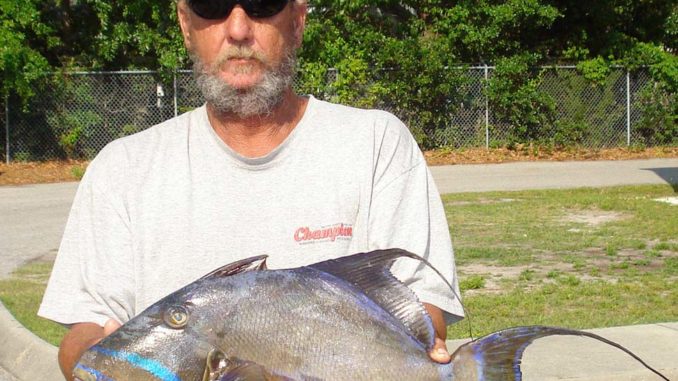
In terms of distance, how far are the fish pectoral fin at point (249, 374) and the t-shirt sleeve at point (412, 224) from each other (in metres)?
0.64

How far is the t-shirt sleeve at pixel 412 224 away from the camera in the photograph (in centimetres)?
244

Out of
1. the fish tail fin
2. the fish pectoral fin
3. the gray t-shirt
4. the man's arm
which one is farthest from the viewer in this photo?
the gray t-shirt

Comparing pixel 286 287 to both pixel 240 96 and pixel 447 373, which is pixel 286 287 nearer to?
pixel 447 373

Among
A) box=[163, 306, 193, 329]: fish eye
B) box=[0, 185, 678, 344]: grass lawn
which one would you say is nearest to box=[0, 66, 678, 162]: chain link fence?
box=[0, 185, 678, 344]: grass lawn

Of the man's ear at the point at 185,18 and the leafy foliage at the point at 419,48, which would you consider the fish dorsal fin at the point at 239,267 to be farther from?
the leafy foliage at the point at 419,48

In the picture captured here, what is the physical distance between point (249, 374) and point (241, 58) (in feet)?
3.35

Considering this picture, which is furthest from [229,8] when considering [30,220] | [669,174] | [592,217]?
[669,174]

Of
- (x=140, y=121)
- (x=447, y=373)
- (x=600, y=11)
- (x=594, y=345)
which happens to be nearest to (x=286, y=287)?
(x=447, y=373)

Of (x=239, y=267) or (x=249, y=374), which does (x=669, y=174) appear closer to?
(x=239, y=267)

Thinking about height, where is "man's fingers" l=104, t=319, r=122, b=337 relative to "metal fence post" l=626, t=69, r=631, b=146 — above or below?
above

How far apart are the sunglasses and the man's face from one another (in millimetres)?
10

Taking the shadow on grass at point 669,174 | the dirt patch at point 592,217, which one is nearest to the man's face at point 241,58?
the dirt patch at point 592,217

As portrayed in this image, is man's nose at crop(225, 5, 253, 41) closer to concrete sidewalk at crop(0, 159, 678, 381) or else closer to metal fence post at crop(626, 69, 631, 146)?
concrete sidewalk at crop(0, 159, 678, 381)

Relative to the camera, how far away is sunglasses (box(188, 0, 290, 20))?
8.52 ft
